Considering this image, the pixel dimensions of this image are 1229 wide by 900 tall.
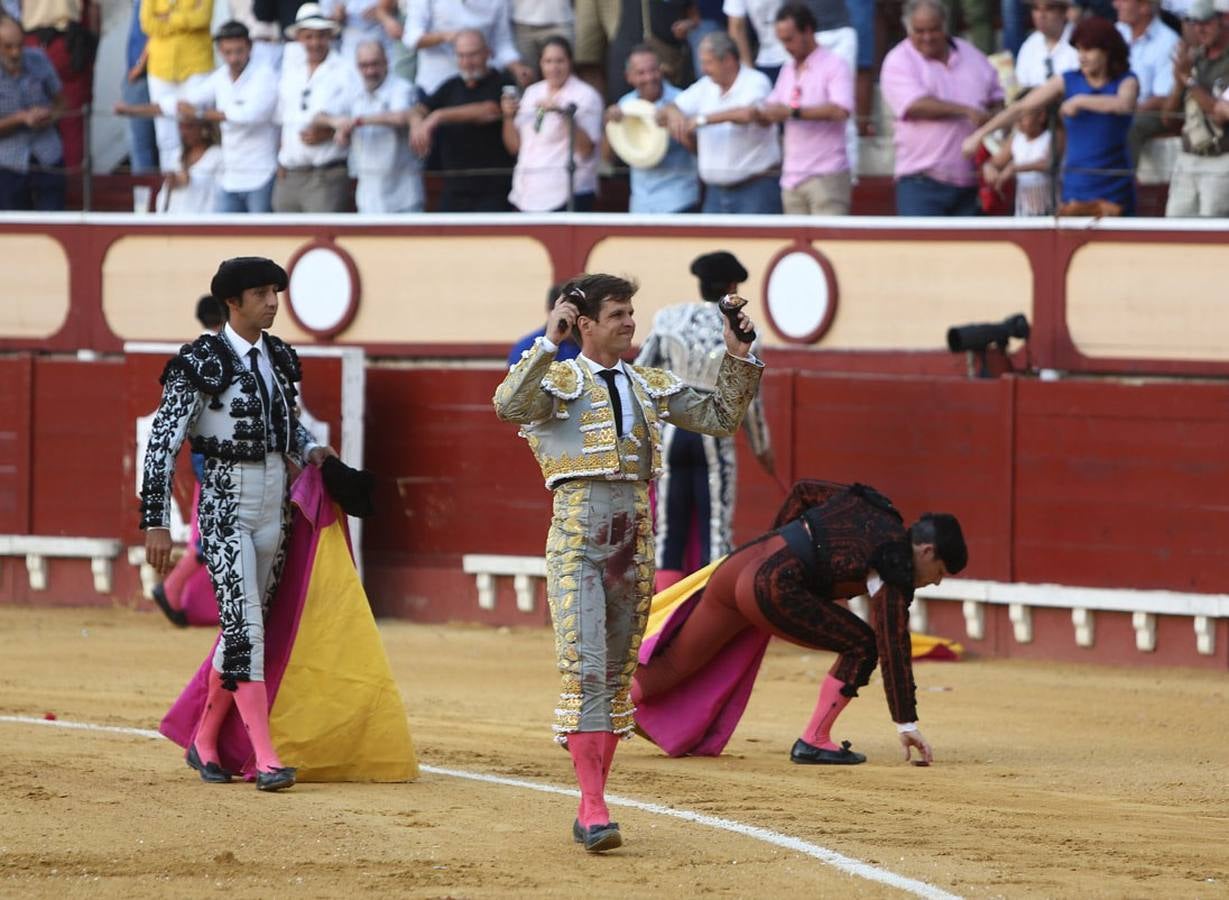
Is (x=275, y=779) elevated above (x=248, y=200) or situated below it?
below

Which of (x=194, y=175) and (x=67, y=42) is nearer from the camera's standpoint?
(x=194, y=175)

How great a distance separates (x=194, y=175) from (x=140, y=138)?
443mm

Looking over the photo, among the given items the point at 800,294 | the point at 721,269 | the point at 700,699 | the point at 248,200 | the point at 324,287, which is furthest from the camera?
the point at 248,200

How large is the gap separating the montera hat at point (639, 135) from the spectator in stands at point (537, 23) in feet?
2.58

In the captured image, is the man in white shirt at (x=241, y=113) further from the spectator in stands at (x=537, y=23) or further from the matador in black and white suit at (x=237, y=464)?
the matador in black and white suit at (x=237, y=464)

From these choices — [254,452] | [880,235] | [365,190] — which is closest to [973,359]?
[880,235]

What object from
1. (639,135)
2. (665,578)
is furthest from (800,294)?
(665,578)

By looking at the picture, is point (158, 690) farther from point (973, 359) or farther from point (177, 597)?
point (973, 359)

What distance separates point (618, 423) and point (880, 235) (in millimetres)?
5581

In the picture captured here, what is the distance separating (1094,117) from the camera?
395 inches

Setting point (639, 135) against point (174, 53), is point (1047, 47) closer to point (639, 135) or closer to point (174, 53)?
point (639, 135)

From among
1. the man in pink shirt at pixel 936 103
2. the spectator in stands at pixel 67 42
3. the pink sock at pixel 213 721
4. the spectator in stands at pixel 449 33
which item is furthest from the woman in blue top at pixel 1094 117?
the spectator in stands at pixel 67 42

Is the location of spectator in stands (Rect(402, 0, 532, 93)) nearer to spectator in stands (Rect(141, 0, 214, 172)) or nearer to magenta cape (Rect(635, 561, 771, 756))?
spectator in stands (Rect(141, 0, 214, 172))

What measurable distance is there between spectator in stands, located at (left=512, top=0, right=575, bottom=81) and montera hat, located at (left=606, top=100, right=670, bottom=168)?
2.58 feet
